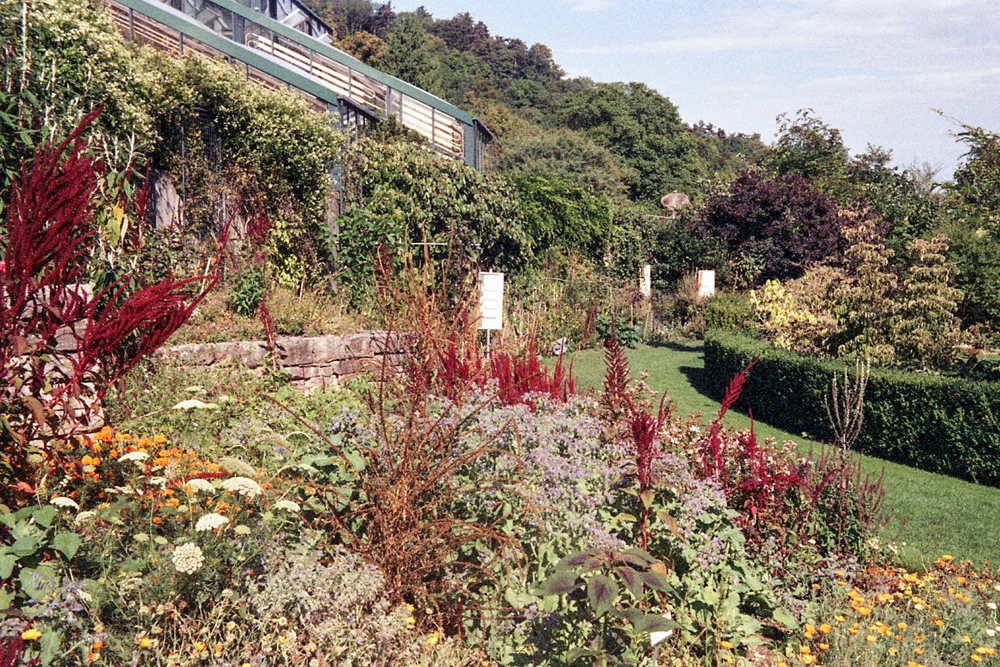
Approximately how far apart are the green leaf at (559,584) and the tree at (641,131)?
39.6 metres

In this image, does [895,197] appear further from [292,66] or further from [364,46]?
[364,46]

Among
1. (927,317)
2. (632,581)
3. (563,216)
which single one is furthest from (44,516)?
(563,216)

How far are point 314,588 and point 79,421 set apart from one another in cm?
119

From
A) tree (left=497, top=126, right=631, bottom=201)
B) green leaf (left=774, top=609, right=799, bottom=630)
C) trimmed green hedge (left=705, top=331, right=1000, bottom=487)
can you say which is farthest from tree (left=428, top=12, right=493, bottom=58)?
green leaf (left=774, top=609, right=799, bottom=630)

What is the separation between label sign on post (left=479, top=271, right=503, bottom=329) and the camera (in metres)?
9.66

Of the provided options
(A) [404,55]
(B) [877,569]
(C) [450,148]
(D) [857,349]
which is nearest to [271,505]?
(B) [877,569]

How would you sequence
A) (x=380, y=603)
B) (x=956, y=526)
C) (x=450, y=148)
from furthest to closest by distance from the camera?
(x=450, y=148), (x=956, y=526), (x=380, y=603)

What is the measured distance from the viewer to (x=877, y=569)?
14.0ft

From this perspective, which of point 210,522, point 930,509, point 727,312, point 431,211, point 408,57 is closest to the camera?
point 210,522

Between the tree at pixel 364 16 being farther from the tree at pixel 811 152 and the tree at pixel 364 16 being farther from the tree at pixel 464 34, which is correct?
the tree at pixel 811 152

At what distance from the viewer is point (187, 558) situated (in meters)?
2.59

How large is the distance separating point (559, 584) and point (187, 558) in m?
1.30

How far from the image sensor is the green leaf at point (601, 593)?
2391mm

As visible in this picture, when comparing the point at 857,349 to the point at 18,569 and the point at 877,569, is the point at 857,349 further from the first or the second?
the point at 18,569
